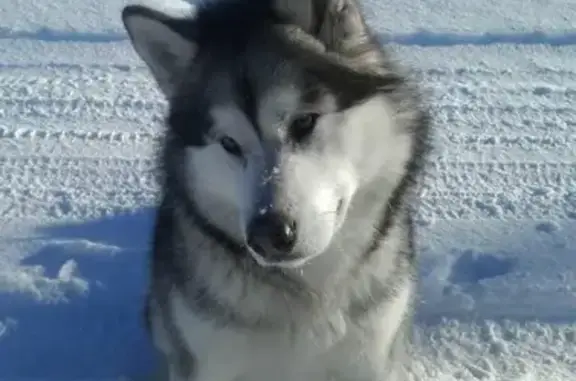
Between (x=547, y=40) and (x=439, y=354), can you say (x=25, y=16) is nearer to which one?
(x=547, y=40)

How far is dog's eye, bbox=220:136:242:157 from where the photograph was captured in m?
1.97

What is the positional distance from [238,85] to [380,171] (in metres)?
0.39

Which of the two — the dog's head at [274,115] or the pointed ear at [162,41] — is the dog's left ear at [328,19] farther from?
the pointed ear at [162,41]

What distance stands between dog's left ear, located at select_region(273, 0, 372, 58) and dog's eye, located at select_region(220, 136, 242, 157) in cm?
32

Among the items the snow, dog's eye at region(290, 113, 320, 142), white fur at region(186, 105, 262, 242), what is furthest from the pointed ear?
the snow

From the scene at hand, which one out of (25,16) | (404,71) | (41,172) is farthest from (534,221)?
(25,16)

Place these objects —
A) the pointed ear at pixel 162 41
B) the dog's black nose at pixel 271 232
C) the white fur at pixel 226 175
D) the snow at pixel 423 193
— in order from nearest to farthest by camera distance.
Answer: the dog's black nose at pixel 271 232 < the white fur at pixel 226 175 < the pointed ear at pixel 162 41 < the snow at pixel 423 193

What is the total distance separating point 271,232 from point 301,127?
0.27 metres

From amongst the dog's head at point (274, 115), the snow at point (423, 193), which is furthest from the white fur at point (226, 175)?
the snow at point (423, 193)

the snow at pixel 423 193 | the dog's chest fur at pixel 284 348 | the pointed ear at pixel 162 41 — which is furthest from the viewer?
the snow at pixel 423 193

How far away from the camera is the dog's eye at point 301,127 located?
1934mm

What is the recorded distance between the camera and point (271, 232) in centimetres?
181

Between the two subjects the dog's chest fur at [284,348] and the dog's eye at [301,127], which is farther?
the dog's chest fur at [284,348]

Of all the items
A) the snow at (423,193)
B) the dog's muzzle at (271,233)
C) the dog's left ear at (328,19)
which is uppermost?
the dog's left ear at (328,19)
